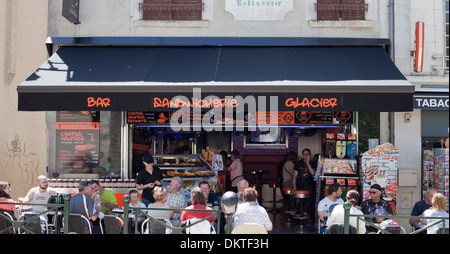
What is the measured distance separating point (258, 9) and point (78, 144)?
4406mm

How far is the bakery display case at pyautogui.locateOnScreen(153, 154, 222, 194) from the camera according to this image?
11500 millimetres

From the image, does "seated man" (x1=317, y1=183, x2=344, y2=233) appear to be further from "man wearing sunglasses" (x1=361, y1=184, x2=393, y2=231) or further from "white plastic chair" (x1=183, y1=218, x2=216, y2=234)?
"white plastic chair" (x1=183, y1=218, x2=216, y2=234)

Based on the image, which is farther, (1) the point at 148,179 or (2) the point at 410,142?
(2) the point at 410,142

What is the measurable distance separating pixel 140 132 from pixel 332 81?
4.49 m

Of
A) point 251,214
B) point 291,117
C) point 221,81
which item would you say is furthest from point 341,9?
point 251,214

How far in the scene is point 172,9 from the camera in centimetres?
1184

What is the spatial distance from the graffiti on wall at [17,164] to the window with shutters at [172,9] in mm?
6118

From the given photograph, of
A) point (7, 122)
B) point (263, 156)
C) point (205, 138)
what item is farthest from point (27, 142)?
point (263, 156)

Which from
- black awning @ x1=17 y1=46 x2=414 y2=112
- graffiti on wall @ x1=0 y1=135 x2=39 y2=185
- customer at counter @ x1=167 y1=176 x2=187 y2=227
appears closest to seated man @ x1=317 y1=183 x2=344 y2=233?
black awning @ x1=17 y1=46 x2=414 y2=112

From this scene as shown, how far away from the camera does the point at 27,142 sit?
16.5 m

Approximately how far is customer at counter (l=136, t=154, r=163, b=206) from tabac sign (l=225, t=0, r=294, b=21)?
334cm

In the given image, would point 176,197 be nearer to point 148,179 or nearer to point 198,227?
point 148,179

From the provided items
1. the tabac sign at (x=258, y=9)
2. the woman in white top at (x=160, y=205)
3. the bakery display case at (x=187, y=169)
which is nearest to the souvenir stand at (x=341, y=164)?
the bakery display case at (x=187, y=169)
